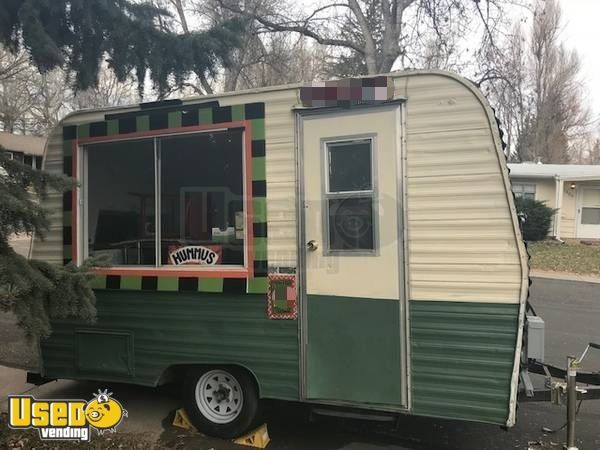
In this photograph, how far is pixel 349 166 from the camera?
12.3 ft

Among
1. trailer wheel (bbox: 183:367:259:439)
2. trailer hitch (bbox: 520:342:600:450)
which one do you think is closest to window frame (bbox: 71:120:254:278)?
trailer wheel (bbox: 183:367:259:439)

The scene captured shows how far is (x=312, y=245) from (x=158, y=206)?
4.57 feet

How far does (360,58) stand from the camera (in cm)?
2091

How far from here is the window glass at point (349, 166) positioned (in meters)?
3.70

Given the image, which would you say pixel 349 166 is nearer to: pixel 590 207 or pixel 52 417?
pixel 52 417

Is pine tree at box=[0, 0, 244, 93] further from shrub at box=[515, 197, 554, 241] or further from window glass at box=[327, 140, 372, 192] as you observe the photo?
shrub at box=[515, 197, 554, 241]

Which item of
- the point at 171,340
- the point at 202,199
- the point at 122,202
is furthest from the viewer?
the point at 122,202

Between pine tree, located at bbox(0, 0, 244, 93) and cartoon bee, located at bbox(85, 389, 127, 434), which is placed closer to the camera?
cartoon bee, located at bbox(85, 389, 127, 434)

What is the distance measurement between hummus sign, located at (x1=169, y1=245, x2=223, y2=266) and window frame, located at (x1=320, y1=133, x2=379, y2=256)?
0.91 m

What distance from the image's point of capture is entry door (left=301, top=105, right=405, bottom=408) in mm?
3637

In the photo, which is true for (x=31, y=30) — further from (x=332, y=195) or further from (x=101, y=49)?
(x=332, y=195)

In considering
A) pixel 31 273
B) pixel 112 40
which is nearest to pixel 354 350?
pixel 31 273

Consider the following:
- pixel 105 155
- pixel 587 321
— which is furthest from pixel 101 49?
pixel 587 321

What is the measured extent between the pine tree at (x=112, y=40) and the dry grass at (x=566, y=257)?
11.3m
